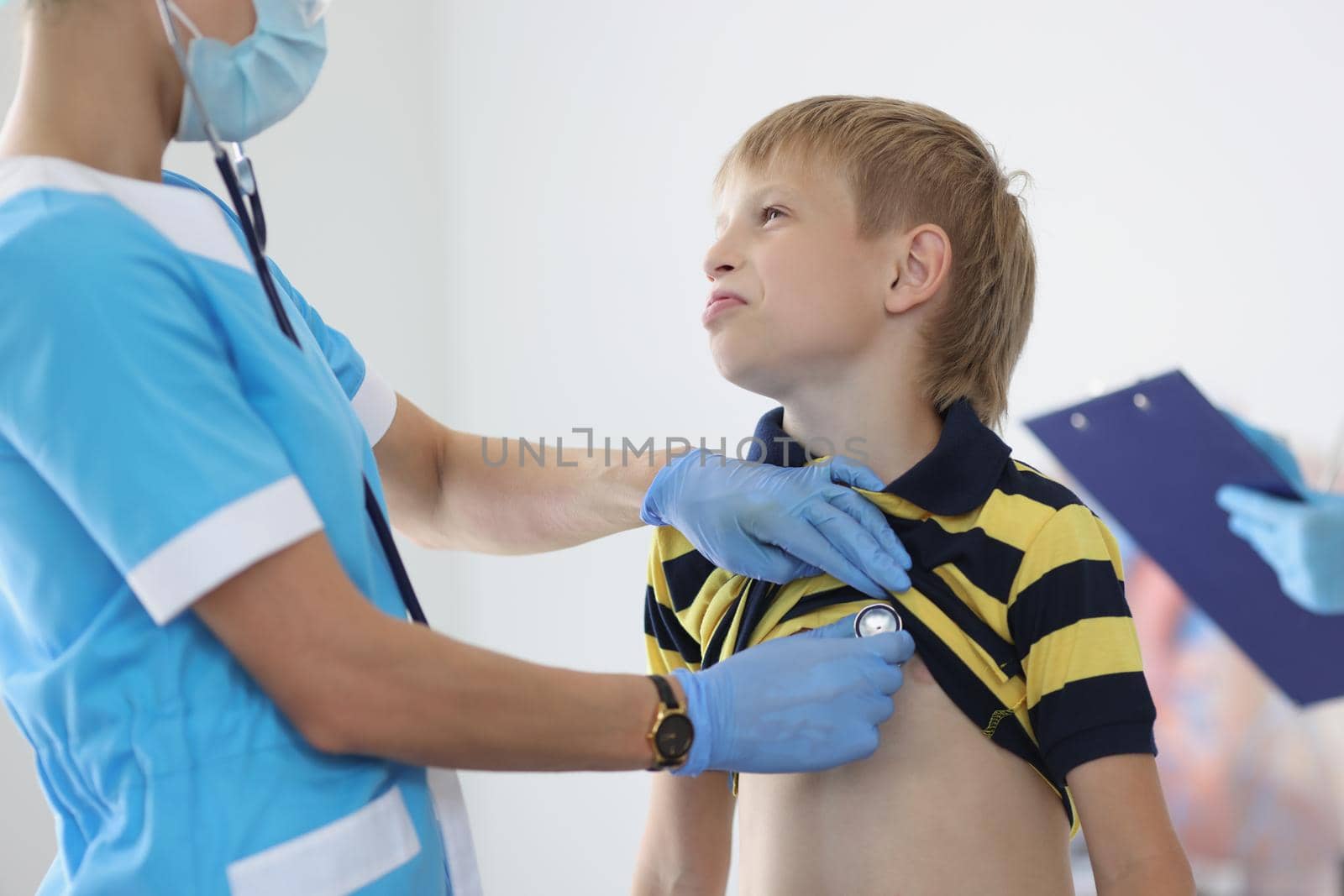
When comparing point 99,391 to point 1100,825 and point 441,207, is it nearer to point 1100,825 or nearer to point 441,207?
point 1100,825

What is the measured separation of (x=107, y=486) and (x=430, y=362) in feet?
7.75

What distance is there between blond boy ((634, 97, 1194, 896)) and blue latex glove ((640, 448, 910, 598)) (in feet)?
0.10

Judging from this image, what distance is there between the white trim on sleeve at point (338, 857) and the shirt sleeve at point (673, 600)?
1.48 ft

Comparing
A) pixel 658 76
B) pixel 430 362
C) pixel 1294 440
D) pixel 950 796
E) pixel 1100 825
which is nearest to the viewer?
pixel 1100 825

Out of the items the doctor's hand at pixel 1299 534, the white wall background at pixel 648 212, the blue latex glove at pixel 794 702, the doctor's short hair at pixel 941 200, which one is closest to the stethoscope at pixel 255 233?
the blue latex glove at pixel 794 702

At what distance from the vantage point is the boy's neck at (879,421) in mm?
1201

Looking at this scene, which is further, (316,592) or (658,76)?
(658,76)

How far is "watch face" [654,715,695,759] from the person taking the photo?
87 cm

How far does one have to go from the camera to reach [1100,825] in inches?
38.3

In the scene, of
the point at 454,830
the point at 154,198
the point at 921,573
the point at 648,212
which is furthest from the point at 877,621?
the point at 648,212

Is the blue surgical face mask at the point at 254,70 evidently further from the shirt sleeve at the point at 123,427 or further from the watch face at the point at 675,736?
the watch face at the point at 675,736

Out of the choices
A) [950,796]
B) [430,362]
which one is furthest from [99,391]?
[430,362]

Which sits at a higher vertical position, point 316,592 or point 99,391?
point 99,391

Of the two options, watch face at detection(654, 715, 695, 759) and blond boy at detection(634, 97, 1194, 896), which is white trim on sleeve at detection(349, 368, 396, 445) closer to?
blond boy at detection(634, 97, 1194, 896)
